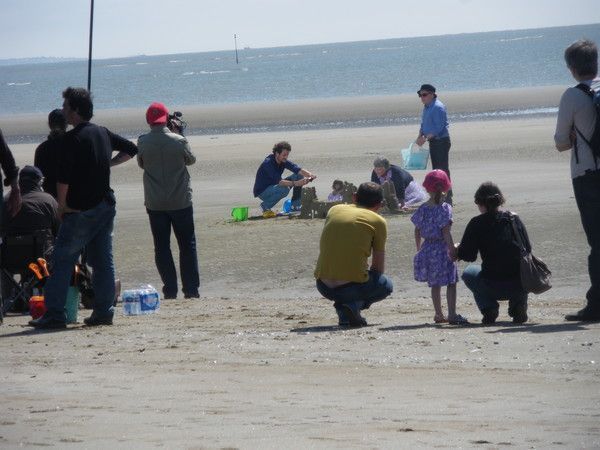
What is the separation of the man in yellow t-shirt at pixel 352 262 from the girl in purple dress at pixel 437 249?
0.29 m

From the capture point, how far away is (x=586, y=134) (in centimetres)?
820

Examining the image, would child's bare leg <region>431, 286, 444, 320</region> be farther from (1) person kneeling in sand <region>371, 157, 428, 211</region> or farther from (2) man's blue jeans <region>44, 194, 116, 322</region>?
(1) person kneeling in sand <region>371, 157, 428, 211</region>

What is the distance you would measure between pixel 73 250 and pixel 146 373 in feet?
6.00

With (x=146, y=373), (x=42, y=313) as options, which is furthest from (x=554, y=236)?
(x=146, y=373)

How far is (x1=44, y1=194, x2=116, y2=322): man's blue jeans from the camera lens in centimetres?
855

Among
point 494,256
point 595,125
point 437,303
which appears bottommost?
point 437,303

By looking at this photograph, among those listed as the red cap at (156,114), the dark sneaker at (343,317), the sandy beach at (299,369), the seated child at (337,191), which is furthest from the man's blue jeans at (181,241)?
the seated child at (337,191)

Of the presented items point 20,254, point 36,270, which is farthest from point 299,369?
point 20,254

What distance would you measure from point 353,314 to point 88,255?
1991 mm

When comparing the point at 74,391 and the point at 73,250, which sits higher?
the point at 73,250

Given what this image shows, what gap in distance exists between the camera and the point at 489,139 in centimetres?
2800

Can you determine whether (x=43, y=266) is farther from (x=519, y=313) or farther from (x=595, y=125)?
(x=595, y=125)

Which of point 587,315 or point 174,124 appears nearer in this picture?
point 587,315

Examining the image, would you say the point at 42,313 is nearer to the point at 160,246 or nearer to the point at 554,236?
the point at 160,246
